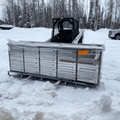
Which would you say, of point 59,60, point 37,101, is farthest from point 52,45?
point 37,101

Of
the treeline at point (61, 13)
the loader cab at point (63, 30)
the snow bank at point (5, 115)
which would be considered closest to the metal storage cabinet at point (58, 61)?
the snow bank at point (5, 115)

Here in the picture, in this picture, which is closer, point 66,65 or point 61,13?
point 66,65

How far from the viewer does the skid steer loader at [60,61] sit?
12.7 feet

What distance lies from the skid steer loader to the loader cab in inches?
79.8

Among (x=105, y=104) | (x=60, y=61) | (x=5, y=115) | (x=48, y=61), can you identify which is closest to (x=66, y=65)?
(x=60, y=61)

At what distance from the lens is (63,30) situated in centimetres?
684

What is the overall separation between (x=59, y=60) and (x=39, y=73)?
91cm

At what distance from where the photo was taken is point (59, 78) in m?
4.32

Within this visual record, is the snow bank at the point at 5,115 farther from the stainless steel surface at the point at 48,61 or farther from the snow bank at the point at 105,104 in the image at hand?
the snow bank at the point at 105,104

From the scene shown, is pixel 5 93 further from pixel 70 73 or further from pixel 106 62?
pixel 106 62

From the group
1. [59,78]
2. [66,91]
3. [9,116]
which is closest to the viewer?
[9,116]

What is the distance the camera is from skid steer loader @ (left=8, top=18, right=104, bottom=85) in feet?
12.7

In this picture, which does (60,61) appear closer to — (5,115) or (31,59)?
(31,59)

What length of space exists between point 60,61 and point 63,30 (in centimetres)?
310
